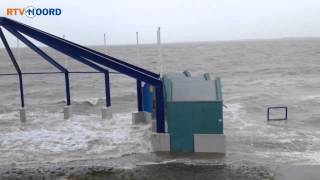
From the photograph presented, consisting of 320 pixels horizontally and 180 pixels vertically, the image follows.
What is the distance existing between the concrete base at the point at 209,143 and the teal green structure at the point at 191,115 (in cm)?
10

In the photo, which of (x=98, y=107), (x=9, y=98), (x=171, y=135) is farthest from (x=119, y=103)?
(x=171, y=135)

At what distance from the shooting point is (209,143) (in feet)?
36.9

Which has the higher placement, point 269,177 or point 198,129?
point 198,129

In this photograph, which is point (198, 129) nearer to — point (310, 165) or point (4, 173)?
point (310, 165)

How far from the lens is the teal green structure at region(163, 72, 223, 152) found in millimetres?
11156

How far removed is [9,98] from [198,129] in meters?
19.2

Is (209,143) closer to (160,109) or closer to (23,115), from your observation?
(160,109)

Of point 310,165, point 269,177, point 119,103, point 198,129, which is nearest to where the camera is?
point 269,177

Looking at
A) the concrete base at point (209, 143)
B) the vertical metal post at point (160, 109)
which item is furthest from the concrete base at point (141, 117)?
the concrete base at point (209, 143)

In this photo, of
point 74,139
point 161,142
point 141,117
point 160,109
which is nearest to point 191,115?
point 160,109

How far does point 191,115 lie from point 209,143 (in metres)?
0.82

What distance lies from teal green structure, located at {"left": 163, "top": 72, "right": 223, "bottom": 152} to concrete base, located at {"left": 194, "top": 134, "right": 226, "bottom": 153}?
101mm

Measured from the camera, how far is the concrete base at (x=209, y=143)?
11242mm

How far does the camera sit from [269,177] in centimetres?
920
